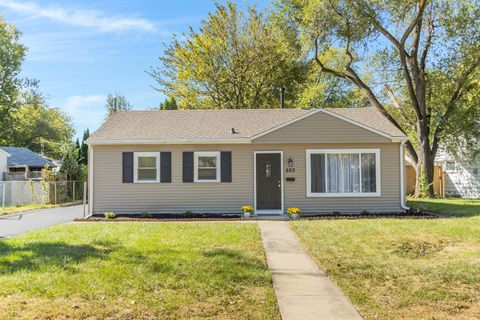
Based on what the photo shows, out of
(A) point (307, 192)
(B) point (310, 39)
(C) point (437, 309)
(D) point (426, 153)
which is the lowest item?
(C) point (437, 309)

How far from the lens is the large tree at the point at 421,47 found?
Result: 19094 millimetres

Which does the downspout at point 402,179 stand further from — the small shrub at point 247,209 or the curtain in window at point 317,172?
the small shrub at point 247,209

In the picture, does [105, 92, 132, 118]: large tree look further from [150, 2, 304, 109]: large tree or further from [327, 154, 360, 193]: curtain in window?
[327, 154, 360, 193]: curtain in window

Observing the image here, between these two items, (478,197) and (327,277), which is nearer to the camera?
(327,277)

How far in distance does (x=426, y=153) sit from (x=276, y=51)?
39.9ft

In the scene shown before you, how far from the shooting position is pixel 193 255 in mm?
7102

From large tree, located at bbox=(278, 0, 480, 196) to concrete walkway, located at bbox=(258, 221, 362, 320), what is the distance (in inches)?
569

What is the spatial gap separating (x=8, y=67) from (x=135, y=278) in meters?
39.9

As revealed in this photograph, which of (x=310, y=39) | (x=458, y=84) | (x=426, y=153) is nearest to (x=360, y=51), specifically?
(x=310, y=39)

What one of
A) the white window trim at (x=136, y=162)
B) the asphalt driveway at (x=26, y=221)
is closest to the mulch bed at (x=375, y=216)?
the white window trim at (x=136, y=162)

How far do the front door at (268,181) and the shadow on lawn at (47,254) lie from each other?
699 centimetres

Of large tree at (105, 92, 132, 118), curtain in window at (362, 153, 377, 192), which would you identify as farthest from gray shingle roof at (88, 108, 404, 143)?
large tree at (105, 92, 132, 118)

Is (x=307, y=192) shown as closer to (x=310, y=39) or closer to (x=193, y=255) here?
(x=193, y=255)

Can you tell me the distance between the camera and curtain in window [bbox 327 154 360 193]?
1402 centimetres
